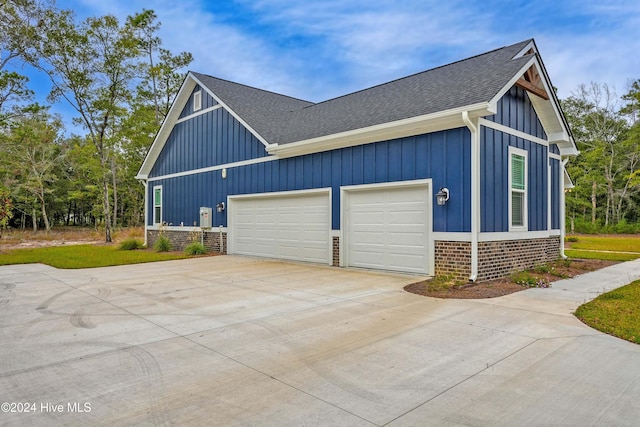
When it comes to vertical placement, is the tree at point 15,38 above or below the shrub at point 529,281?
above

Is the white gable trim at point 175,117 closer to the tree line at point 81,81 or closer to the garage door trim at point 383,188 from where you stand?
the garage door trim at point 383,188

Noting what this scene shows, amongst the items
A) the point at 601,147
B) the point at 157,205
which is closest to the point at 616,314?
the point at 157,205

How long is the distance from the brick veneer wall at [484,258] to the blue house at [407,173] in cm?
3

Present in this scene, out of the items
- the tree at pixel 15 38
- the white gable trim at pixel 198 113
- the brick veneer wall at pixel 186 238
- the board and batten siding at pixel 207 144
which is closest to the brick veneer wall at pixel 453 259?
the board and batten siding at pixel 207 144

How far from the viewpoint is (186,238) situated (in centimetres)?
1521

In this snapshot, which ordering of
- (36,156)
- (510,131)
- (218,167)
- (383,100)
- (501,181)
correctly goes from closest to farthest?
(501,181), (510,131), (383,100), (218,167), (36,156)

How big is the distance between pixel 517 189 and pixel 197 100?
1185 centimetres

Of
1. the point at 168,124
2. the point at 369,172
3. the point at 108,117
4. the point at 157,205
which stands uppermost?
the point at 108,117

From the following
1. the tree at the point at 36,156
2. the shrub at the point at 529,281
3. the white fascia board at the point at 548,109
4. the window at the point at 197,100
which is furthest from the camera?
the tree at the point at 36,156

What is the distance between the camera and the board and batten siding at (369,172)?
755cm

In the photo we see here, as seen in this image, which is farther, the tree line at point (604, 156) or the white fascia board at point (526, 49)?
the tree line at point (604, 156)

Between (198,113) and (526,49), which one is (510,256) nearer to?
(526,49)

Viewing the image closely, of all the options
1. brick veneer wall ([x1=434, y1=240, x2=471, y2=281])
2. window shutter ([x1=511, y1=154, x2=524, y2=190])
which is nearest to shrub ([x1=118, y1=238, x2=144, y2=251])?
brick veneer wall ([x1=434, y1=240, x2=471, y2=281])

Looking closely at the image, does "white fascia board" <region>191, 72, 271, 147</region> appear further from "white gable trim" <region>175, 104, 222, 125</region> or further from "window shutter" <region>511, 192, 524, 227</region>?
"window shutter" <region>511, 192, 524, 227</region>
